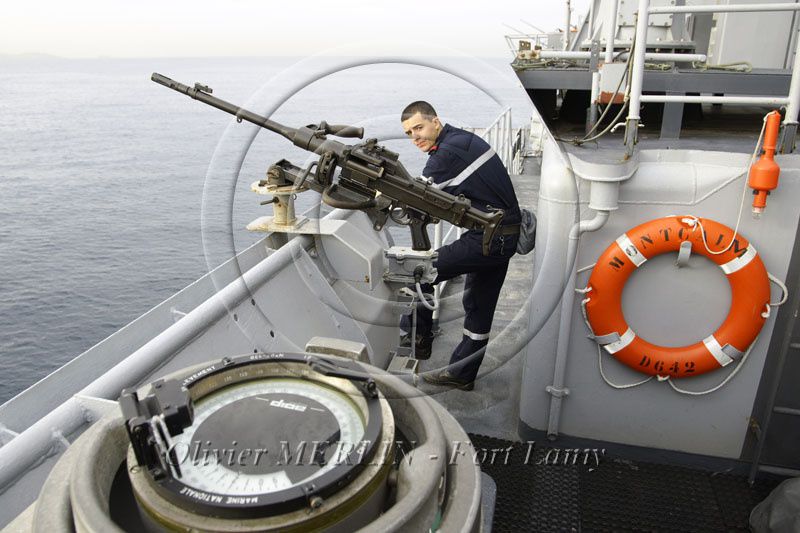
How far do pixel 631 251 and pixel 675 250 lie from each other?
21 centimetres

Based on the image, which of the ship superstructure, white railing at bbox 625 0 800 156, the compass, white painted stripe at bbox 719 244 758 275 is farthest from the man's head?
white painted stripe at bbox 719 244 758 275

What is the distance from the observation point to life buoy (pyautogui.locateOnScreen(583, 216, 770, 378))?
2611 mm

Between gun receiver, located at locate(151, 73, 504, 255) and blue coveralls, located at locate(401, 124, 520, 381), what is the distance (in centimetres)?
16

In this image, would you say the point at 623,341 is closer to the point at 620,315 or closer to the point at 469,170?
the point at 620,315

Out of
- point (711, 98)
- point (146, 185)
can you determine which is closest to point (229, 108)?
point (711, 98)

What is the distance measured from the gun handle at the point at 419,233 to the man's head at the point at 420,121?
0.33 meters

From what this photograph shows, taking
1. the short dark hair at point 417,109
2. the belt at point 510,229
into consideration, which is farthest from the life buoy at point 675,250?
the short dark hair at point 417,109

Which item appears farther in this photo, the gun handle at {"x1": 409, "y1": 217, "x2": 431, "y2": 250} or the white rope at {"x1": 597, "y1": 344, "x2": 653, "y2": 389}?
the white rope at {"x1": 597, "y1": 344, "x2": 653, "y2": 389}

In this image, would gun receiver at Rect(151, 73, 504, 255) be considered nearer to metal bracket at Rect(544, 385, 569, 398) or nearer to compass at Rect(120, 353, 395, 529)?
compass at Rect(120, 353, 395, 529)

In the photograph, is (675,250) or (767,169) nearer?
(767,169)

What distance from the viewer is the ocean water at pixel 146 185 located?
183 cm

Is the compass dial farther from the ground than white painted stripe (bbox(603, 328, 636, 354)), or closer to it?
farther from the ground

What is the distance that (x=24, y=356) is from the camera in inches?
314

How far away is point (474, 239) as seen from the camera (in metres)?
2.68
